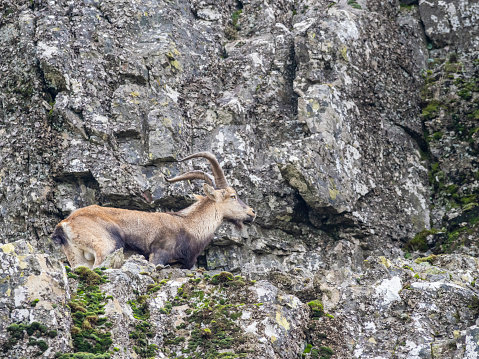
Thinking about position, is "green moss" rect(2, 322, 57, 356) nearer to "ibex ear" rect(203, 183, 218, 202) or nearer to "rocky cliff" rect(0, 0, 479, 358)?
"rocky cliff" rect(0, 0, 479, 358)

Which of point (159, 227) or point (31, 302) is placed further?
point (159, 227)

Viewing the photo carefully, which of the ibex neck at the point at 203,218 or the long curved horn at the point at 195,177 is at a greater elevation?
the long curved horn at the point at 195,177

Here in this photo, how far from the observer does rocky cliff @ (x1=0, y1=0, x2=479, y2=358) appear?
44.0 feet

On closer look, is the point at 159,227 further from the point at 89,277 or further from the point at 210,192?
the point at 89,277

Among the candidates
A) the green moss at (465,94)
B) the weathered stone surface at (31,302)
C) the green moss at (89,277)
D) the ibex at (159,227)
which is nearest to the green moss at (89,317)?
the green moss at (89,277)

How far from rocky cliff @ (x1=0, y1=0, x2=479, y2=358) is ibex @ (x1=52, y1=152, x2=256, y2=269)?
1.65 ft

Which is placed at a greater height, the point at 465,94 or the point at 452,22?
the point at 452,22

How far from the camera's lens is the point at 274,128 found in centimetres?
1516

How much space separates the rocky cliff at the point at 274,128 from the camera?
13422 mm

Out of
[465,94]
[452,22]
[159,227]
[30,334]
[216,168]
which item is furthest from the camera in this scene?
[452,22]

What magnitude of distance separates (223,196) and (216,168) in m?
0.64

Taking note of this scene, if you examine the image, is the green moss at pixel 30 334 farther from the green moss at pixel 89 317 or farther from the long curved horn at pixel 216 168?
the long curved horn at pixel 216 168

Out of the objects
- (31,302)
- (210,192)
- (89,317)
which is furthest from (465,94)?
(31,302)

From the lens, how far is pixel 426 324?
9039 mm
